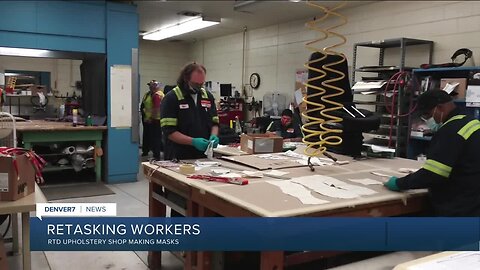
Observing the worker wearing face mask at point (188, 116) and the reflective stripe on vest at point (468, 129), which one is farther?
the worker wearing face mask at point (188, 116)

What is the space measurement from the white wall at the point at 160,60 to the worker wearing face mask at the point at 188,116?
7.42 m

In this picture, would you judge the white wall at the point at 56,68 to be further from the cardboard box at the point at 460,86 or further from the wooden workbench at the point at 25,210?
the cardboard box at the point at 460,86

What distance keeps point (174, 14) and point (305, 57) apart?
2468 millimetres

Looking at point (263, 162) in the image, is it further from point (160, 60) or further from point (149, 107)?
point (160, 60)

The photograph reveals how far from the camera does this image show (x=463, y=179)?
2152mm

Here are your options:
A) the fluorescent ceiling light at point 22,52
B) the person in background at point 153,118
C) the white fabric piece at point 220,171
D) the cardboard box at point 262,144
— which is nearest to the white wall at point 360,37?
the person in background at point 153,118

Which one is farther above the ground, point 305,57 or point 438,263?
point 305,57

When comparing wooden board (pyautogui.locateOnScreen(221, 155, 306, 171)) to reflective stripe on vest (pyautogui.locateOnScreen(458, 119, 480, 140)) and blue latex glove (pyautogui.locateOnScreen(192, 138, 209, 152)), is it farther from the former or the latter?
reflective stripe on vest (pyautogui.locateOnScreen(458, 119, 480, 140))

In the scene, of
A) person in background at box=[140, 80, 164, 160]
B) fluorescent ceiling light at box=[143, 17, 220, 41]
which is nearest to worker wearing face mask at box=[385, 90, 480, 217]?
person in background at box=[140, 80, 164, 160]

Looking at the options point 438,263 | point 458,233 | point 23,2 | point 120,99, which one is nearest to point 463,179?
point 458,233

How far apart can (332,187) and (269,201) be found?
46cm

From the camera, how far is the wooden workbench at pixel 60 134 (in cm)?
509

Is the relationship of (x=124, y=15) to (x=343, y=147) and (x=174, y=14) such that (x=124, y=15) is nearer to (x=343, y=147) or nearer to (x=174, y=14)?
(x=174, y=14)

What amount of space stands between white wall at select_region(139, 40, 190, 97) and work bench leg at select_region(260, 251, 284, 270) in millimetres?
9253
